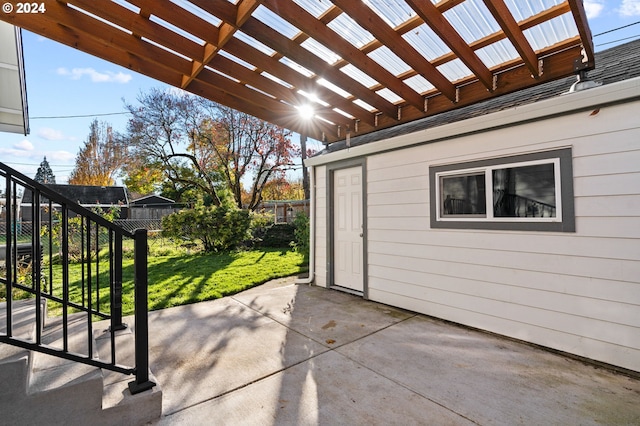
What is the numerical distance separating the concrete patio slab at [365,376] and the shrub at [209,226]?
18.0 feet

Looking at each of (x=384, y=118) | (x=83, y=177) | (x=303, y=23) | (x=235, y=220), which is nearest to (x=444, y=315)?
(x=384, y=118)

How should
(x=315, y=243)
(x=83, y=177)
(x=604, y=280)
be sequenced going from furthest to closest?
1. (x=83, y=177)
2. (x=315, y=243)
3. (x=604, y=280)

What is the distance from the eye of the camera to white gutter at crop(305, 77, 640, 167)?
2.39 meters

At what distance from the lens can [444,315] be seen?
3527 millimetres

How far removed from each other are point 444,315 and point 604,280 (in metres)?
1.54

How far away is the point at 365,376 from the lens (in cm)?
232

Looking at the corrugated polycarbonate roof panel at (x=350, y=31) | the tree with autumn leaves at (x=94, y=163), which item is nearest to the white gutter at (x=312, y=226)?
the corrugated polycarbonate roof panel at (x=350, y=31)

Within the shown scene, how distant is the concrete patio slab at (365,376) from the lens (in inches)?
73.7

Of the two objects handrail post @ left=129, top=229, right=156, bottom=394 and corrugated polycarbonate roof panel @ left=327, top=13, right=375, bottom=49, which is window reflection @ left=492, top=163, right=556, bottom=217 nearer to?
corrugated polycarbonate roof panel @ left=327, top=13, right=375, bottom=49

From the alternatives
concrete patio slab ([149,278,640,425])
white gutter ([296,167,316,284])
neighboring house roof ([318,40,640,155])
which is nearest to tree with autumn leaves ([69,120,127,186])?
white gutter ([296,167,316,284])

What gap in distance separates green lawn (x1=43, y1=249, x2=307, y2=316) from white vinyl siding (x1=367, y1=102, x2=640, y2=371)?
112 inches

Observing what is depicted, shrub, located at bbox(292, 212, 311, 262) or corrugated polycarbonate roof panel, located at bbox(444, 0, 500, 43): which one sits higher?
corrugated polycarbonate roof panel, located at bbox(444, 0, 500, 43)

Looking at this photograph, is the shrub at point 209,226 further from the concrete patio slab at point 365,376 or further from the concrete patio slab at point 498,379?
the concrete patio slab at point 498,379

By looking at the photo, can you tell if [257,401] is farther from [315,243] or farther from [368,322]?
[315,243]
